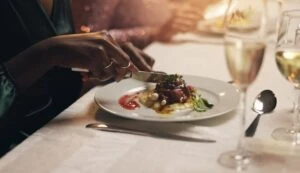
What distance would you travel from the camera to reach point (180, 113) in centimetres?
94

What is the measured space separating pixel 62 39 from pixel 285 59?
0.47 m

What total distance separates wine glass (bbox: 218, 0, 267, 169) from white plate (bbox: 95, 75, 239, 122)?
17 cm

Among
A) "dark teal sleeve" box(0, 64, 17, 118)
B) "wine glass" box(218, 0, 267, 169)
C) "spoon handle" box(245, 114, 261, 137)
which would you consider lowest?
"spoon handle" box(245, 114, 261, 137)

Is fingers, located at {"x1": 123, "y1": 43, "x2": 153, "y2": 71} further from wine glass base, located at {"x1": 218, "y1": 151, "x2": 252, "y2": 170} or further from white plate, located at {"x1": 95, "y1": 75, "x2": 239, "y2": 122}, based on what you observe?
wine glass base, located at {"x1": 218, "y1": 151, "x2": 252, "y2": 170}

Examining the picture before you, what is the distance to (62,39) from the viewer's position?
1.12 metres

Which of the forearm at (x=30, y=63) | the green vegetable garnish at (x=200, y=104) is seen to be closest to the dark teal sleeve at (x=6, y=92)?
the forearm at (x=30, y=63)

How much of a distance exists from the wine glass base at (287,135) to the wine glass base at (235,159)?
9 centimetres

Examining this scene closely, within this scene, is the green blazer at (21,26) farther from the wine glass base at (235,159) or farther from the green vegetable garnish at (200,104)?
the wine glass base at (235,159)

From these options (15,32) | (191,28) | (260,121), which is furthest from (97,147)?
(191,28)

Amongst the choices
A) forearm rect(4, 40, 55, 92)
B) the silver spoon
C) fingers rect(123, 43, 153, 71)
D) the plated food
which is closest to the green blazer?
forearm rect(4, 40, 55, 92)

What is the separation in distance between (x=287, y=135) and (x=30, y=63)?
55 cm

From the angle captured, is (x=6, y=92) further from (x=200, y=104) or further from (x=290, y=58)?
(x=290, y=58)

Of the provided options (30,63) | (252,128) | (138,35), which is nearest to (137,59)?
(30,63)

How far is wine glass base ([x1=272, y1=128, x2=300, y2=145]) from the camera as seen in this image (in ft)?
2.89
